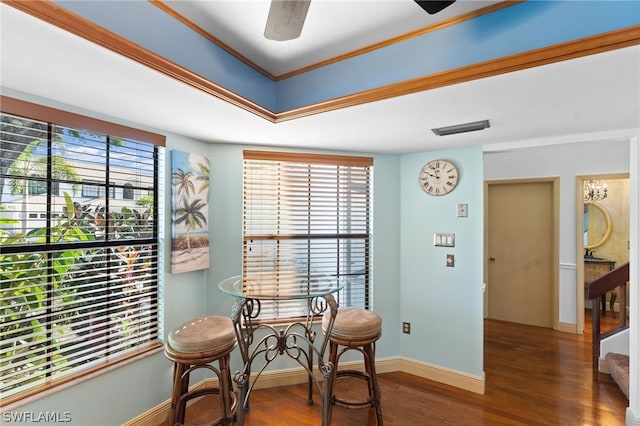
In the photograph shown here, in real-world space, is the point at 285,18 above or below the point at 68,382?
above

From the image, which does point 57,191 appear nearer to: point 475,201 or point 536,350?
point 475,201

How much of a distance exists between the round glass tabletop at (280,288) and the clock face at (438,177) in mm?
1386

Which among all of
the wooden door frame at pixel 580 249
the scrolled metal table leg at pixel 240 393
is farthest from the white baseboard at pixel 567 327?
the scrolled metal table leg at pixel 240 393

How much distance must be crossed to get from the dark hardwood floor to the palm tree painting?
3.80 ft

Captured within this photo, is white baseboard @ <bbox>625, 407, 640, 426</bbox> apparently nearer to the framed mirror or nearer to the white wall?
the white wall

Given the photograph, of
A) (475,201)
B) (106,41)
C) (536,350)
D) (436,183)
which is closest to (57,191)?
(106,41)

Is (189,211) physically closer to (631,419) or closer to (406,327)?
(406,327)

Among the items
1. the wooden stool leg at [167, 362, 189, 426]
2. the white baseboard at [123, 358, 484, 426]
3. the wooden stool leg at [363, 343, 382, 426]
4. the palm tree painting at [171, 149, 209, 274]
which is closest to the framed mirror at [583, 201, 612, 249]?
the white baseboard at [123, 358, 484, 426]

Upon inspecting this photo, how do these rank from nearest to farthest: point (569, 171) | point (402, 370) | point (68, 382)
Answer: point (68, 382), point (402, 370), point (569, 171)

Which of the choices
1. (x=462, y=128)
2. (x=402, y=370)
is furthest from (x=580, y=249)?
(x=462, y=128)

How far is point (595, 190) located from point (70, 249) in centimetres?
679

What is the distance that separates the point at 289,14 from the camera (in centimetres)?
102

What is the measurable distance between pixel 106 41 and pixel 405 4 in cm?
122

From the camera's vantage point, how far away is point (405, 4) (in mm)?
1306
